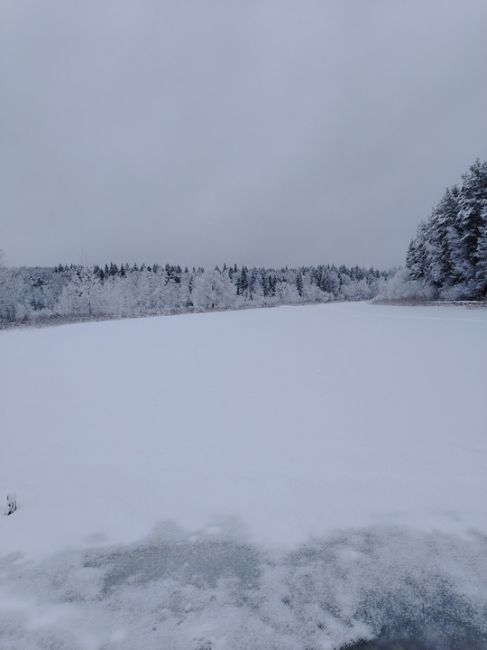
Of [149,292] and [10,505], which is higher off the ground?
[149,292]

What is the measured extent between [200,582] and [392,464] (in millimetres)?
3172

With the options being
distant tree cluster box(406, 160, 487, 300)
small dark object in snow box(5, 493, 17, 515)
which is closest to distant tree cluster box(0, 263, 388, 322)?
distant tree cluster box(406, 160, 487, 300)

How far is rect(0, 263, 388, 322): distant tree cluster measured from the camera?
160 feet

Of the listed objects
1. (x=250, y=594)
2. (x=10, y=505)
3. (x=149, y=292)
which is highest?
(x=149, y=292)

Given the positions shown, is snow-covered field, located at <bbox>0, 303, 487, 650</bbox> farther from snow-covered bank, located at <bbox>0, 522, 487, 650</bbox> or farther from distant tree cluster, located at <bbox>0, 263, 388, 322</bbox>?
distant tree cluster, located at <bbox>0, 263, 388, 322</bbox>

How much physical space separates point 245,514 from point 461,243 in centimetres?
3996

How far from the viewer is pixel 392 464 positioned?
514 centimetres

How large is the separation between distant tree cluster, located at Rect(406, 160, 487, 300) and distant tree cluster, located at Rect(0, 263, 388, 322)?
1116 inches

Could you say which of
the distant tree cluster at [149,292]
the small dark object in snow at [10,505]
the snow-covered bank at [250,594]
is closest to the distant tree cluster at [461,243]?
the distant tree cluster at [149,292]

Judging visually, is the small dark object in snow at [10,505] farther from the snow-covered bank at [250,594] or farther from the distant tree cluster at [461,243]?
the distant tree cluster at [461,243]

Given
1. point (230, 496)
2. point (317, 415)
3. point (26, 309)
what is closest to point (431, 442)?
point (317, 415)

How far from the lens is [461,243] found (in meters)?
36.0

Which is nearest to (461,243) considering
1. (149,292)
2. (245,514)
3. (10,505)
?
(245,514)

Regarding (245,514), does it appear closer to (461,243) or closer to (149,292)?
(461,243)
